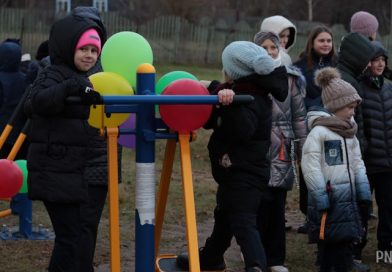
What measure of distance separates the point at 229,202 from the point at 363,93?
6.04 ft

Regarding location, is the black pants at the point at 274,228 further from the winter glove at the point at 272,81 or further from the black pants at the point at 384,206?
the winter glove at the point at 272,81

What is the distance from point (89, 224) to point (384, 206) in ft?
8.19

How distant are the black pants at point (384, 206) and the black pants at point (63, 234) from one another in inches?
108

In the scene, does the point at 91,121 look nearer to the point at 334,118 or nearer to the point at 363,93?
the point at 334,118

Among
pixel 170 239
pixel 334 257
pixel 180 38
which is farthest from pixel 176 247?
pixel 180 38

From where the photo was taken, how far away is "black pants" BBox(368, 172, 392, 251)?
253 inches

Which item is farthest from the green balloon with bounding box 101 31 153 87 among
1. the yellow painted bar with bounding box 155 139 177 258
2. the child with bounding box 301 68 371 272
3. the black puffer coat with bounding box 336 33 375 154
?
the black puffer coat with bounding box 336 33 375 154

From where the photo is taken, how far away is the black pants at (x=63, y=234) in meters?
4.61

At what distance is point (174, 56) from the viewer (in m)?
28.4

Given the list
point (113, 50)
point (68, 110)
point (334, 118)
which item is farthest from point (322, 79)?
point (68, 110)

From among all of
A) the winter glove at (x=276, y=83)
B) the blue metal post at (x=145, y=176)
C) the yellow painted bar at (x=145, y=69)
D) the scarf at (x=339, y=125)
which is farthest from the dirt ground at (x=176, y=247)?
the yellow painted bar at (x=145, y=69)

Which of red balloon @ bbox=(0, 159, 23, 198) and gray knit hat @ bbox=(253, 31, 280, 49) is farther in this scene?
gray knit hat @ bbox=(253, 31, 280, 49)

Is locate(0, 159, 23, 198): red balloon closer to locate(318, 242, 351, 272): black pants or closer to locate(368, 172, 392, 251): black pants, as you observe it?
locate(318, 242, 351, 272): black pants

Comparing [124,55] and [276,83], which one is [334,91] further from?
[124,55]
